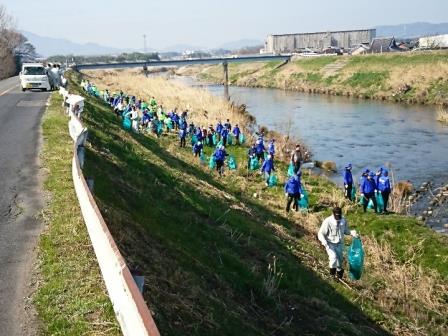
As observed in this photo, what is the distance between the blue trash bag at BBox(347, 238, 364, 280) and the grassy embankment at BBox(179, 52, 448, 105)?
38.7 metres

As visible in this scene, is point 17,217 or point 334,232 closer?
point 17,217

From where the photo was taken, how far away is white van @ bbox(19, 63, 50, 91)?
27220mm

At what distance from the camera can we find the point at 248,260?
1024 centimetres

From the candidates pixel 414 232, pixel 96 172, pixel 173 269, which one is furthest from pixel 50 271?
pixel 414 232

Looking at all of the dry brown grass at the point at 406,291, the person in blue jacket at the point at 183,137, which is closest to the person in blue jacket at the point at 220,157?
the person in blue jacket at the point at 183,137

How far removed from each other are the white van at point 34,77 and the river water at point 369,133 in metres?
13.6

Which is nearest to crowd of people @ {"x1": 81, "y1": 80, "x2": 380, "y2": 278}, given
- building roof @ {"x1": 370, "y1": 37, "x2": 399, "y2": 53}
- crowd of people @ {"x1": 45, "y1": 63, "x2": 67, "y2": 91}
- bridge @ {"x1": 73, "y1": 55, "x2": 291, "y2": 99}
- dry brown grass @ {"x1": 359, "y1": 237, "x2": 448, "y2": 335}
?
dry brown grass @ {"x1": 359, "y1": 237, "x2": 448, "y2": 335}

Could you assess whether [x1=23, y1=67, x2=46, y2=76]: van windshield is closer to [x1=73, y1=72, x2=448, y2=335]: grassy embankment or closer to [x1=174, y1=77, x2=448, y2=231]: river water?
[x1=73, y1=72, x2=448, y2=335]: grassy embankment

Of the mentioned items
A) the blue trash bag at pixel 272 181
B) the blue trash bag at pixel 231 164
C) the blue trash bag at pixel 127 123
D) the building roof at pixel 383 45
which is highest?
the building roof at pixel 383 45

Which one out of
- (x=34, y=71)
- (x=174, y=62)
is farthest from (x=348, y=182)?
(x=174, y=62)

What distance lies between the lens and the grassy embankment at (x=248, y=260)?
6941mm

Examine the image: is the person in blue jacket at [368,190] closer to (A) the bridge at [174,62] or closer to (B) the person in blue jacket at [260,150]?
(B) the person in blue jacket at [260,150]

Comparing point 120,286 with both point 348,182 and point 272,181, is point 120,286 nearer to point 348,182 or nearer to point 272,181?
point 348,182

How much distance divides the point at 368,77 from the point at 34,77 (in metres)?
43.6
